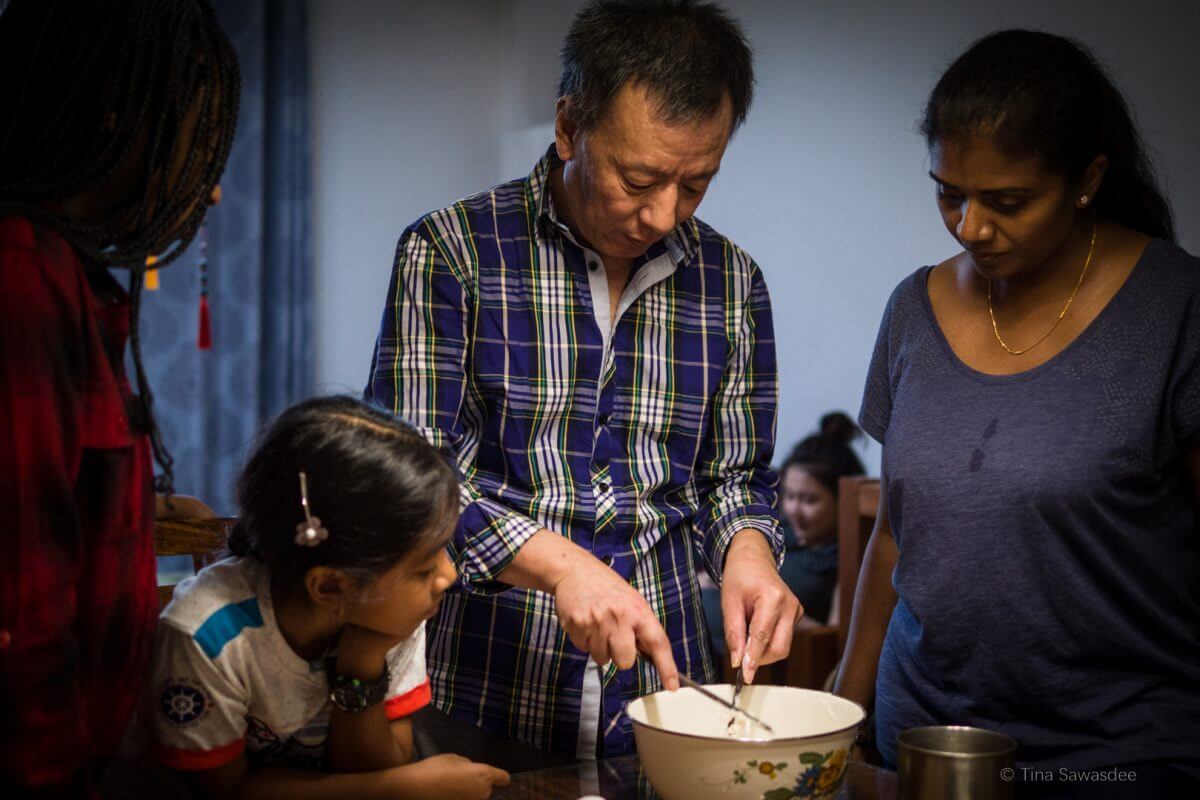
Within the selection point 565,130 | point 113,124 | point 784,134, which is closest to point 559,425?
point 565,130

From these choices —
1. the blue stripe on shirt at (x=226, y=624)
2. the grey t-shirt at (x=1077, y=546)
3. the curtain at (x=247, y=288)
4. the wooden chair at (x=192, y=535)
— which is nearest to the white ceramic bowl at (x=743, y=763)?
the grey t-shirt at (x=1077, y=546)

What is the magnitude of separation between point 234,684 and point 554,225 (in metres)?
0.71

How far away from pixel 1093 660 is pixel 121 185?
3.76ft

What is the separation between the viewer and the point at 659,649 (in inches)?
51.2

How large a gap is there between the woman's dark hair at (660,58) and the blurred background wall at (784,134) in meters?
1.12

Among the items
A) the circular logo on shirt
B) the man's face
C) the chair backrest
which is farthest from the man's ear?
the chair backrest

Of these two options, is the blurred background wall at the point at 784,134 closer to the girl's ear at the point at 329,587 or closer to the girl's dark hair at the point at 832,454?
the girl's dark hair at the point at 832,454

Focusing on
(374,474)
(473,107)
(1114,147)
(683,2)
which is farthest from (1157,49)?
(473,107)

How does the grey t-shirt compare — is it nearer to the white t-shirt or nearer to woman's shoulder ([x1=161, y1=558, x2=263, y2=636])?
the white t-shirt

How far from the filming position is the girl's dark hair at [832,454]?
373 centimetres

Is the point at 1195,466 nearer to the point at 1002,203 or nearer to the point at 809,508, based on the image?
the point at 1002,203

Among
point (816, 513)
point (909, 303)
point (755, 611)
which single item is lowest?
point (816, 513)

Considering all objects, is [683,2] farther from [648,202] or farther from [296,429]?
[296,429]

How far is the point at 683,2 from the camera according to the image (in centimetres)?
152
